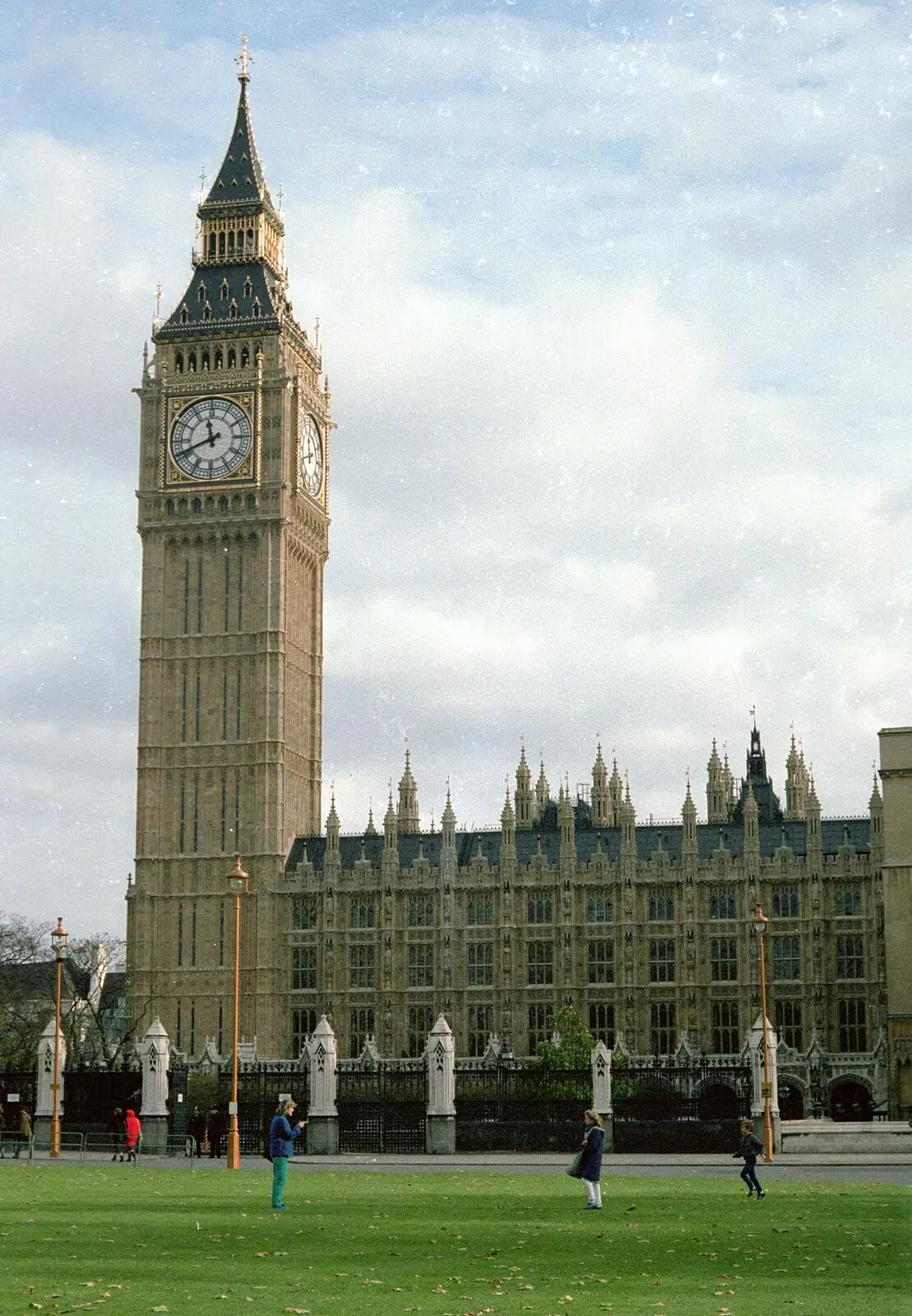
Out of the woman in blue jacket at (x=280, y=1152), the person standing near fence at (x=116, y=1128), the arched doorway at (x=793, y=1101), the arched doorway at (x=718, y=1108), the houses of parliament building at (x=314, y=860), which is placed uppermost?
the houses of parliament building at (x=314, y=860)

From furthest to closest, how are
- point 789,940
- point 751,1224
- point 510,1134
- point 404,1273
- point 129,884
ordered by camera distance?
point 129,884
point 789,940
point 510,1134
point 751,1224
point 404,1273

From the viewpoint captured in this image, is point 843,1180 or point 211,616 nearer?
point 843,1180

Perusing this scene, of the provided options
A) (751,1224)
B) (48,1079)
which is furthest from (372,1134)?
Result: (751,1224)

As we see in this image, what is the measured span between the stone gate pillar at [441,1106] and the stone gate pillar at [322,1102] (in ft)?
8.47

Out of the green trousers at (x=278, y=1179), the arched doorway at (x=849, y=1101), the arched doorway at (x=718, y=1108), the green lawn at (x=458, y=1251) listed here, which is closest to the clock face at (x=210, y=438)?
the arched doorway at (x=849, y=1101)

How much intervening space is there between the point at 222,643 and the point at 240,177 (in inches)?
1079

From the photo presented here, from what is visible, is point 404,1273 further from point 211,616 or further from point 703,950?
point 211,616

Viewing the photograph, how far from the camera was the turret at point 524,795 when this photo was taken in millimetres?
113625

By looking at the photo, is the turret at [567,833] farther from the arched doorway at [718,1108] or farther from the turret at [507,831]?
the arched doorway at [718,1108]

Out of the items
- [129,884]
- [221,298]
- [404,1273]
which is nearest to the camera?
[404,1273]

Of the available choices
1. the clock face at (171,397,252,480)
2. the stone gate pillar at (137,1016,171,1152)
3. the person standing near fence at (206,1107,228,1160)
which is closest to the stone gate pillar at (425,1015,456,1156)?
the person standing near fence at (206,1107,228,1160)

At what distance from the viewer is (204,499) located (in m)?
102

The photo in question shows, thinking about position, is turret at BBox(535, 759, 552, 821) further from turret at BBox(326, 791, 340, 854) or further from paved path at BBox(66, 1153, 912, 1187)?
paved path at BBox(66, 1153, 912, 1187)

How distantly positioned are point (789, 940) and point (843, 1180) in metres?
54.6
